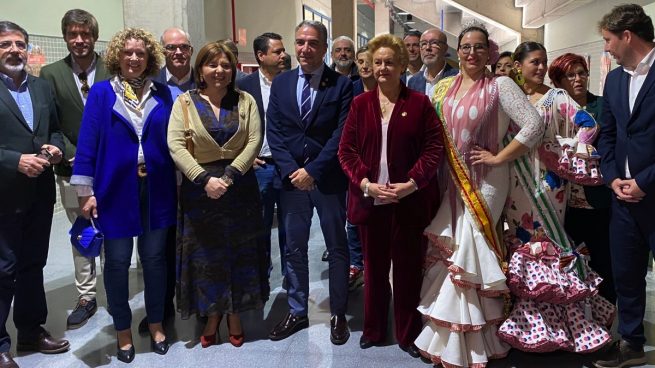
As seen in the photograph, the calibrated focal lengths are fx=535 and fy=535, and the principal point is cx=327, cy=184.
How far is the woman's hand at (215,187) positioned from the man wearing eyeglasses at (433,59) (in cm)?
161

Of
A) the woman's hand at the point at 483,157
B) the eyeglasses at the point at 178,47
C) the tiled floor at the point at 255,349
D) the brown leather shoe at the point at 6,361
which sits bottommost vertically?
the tiled floor at the point at 255,349

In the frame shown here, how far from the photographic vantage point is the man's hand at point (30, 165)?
2615mm

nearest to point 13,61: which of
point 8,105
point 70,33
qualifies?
point 8,105

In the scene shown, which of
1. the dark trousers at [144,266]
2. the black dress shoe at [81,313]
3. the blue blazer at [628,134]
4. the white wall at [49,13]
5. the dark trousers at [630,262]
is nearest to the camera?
the blue blazer at [628,134]

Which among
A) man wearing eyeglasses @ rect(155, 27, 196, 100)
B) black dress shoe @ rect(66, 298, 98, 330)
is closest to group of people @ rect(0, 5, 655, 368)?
black dress shoe @ rect(66, 298, 98, 330)

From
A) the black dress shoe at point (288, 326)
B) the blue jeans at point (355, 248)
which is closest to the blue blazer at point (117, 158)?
the black dress shoe at point (288, 326)

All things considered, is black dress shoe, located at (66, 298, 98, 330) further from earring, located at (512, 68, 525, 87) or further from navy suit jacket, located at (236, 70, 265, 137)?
earring, located at (512, 68, 525, 87)

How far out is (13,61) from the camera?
2689mm

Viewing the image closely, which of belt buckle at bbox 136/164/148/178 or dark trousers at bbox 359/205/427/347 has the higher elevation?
belt buckle at bbox 136/164/148/178

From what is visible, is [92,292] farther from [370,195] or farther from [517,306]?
[517,306]

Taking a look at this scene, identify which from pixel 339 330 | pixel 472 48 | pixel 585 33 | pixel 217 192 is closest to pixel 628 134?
pixel 472 48

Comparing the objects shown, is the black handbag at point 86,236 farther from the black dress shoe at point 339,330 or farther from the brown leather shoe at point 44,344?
the black dress shoe at point 339,330

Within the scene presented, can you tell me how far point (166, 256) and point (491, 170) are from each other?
1.88m

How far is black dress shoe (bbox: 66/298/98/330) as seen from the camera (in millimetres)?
3264
